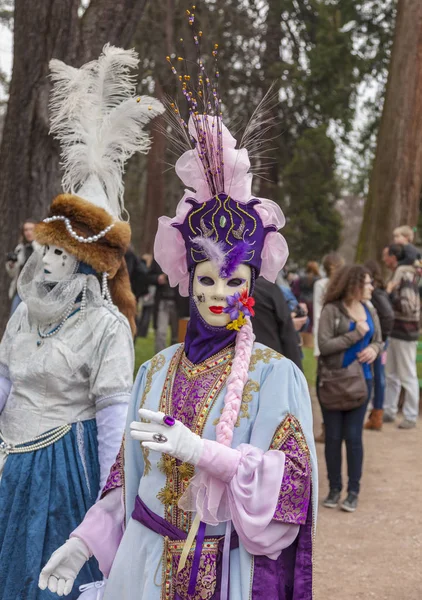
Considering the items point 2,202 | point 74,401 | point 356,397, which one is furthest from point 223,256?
point 2,202

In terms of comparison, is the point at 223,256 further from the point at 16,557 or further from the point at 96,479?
the point at 16,557

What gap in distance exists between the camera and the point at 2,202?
6.67 m

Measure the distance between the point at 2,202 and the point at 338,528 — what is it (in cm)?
369

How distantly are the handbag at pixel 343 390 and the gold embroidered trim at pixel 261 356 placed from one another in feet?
10.8

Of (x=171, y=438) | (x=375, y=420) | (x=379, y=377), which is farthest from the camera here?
(x=375, y=420)

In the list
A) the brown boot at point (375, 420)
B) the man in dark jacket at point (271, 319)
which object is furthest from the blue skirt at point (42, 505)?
the brown boot at point (375, 420)

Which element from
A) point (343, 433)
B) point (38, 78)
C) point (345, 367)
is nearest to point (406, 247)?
point (345, 367)

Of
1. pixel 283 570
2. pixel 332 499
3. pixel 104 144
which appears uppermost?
pixel 104 144

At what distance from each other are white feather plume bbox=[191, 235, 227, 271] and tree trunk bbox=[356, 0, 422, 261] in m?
9.57

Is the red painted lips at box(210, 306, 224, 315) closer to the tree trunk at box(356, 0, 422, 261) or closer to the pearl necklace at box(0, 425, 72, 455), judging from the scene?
the pearl necklace at box(0, 425, 72, 455)

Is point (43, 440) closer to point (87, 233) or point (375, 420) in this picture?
point (87, 233)

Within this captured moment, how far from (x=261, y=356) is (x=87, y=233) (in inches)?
54.2

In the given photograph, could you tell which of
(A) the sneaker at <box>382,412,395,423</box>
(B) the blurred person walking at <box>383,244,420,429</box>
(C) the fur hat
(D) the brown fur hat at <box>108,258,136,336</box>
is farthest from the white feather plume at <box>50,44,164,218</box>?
(A) the sneaker at <box>382,412,395,423</box>

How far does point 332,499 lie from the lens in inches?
241
